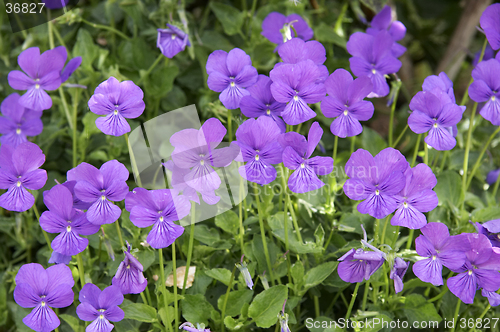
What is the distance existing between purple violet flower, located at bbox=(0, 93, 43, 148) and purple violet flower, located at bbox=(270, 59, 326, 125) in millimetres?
813

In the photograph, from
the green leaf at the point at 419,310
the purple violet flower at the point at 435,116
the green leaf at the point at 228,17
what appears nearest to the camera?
the purple violet flower at the point at 435,116

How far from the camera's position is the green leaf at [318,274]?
1091 mm

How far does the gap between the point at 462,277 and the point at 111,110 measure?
2.78 ft

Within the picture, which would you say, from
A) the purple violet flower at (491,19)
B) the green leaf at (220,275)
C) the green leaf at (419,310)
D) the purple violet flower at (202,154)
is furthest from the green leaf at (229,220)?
the purple violet flower at (491,19)

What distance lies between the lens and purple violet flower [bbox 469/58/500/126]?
3.63 ft

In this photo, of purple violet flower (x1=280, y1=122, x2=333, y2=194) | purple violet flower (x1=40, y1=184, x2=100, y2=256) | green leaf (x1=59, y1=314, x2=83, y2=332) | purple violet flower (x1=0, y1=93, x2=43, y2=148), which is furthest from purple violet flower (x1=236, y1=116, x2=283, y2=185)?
purple violet flower (x1=0, y1=93, x2=43, y2=148)

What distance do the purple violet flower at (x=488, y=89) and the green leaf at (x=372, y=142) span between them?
0.43 metres

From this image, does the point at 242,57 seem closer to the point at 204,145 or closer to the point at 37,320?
the point at 204,145

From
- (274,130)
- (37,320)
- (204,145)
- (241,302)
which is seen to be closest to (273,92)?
(274,130)

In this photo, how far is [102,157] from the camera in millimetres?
1425

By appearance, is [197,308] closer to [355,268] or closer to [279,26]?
→ [355,268]

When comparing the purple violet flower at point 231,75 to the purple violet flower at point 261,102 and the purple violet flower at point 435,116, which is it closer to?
the purple violet flower at point 261,102

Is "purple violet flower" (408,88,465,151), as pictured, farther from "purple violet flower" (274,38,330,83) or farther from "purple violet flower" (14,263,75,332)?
"purple violet flower" (14,263,75,332)

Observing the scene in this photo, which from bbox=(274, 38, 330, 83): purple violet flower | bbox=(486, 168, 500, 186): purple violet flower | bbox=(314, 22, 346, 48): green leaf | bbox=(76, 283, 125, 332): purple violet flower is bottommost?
bbox=(486, 168, 500, 186): purple violet flower
